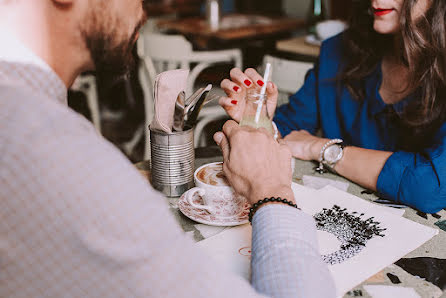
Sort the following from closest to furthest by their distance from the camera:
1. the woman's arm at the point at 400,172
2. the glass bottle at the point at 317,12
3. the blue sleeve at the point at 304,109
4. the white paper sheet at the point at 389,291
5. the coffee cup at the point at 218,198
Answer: the white paper sheet at the point at 389,291 → the coffee cup at the point at 218,198 → the woman's arm at the point at 400,172 → the blue sleeve at the point at 304,109 → the glass bottle at the point at 317,12

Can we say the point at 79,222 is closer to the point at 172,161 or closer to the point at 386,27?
the point at 172,161

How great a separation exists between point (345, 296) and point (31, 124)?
1.77 ft

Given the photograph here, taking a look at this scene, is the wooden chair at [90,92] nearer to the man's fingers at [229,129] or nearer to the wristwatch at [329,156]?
the wristwatch at [329,156]

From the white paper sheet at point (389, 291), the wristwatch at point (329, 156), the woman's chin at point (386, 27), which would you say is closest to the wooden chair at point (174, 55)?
the woman's chin at point (386, 27)

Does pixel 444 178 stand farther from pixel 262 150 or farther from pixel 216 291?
pixel 216 291

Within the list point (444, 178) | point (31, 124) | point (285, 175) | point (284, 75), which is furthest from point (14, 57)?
point (284, 75)

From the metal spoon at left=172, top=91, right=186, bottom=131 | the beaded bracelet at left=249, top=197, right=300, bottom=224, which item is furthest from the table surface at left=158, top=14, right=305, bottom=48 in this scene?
the beaded bracelet at left=249, top=197, right=300, bottom=224

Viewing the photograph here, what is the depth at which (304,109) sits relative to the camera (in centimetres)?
169

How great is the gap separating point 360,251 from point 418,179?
0.38 m

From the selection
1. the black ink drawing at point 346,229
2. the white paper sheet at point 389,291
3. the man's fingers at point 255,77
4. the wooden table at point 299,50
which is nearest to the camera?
the white paper sheet at point 389,291

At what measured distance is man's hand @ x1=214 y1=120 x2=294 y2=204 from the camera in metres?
0.85

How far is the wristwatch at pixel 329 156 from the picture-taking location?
4.06 ft

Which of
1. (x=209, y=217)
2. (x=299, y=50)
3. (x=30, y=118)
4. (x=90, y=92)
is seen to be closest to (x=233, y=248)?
(x=209, y=217)

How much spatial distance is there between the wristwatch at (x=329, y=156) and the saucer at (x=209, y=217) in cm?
37
